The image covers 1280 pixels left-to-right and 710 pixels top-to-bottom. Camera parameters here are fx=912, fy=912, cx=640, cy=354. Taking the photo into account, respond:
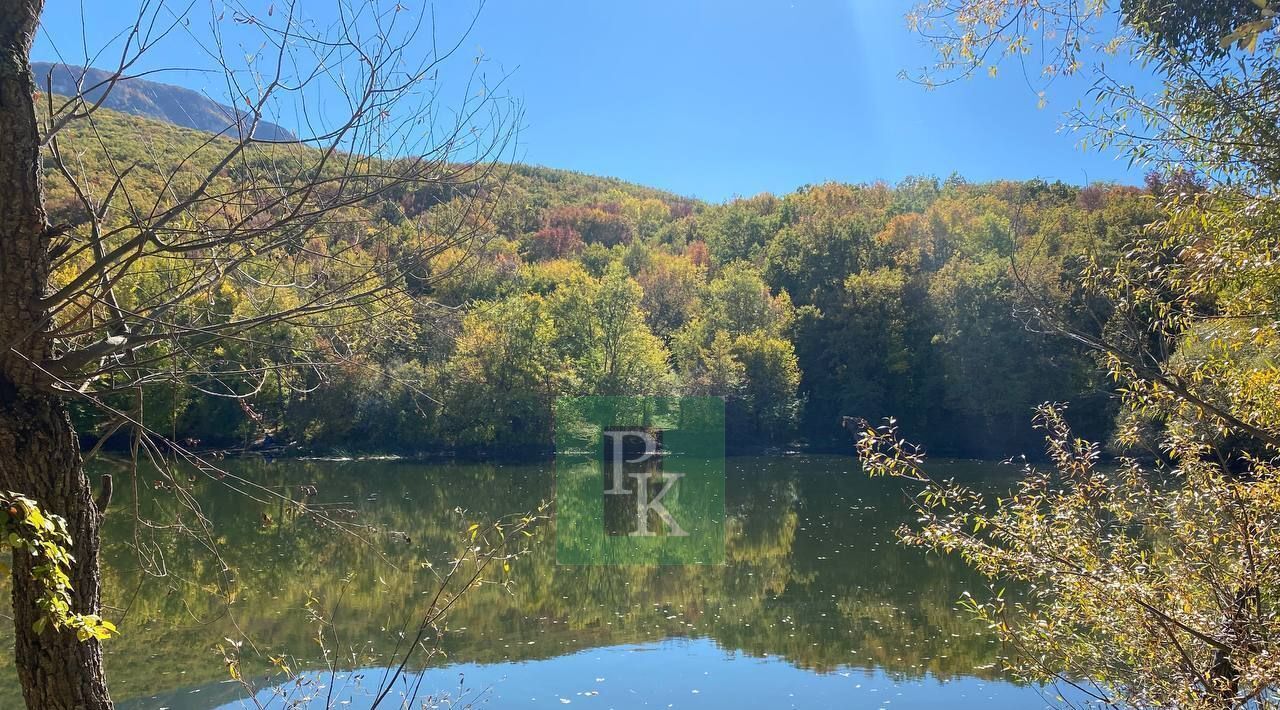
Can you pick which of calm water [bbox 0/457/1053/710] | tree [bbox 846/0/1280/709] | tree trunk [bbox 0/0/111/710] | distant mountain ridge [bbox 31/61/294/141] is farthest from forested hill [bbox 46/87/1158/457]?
tree trunk [bbox 0/0/111/710]

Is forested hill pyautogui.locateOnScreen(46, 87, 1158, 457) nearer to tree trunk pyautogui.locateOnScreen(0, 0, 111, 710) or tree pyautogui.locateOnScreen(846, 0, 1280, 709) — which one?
tree pyautogui.locateOnScreen(846, 0, 1280, 709)

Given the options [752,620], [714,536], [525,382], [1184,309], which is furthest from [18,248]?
[525,382]

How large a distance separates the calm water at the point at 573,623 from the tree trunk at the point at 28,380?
2491mm

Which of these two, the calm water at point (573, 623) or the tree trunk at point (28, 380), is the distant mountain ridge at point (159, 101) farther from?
the calm water at point (573, 623)

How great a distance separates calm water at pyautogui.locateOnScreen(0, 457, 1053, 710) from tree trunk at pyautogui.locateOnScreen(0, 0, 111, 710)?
2.49 metres

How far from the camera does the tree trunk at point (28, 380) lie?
225 centimetres

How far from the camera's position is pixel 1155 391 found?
3.52m

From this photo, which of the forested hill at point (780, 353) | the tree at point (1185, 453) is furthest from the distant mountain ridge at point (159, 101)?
the forested hill at point (780, 353)

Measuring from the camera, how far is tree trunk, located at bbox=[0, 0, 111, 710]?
2252 mm

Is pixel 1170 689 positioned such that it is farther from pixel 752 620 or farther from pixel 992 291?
pixel 992 291

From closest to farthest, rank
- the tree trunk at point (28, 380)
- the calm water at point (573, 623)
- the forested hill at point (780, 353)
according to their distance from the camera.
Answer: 1. the tree trunk at point (28, 380)
2. the calm water at point (573, 623)
3. the forested hill at point (780, 353)

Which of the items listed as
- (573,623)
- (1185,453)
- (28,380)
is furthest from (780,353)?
(28,380)

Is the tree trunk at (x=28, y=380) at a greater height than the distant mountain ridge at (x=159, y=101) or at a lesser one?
→ lesser

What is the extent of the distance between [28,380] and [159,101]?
0.92 meters
